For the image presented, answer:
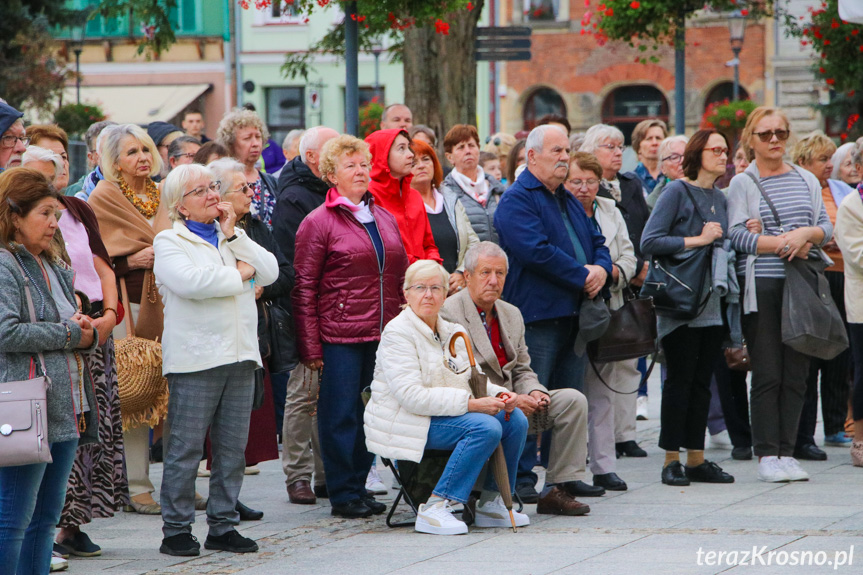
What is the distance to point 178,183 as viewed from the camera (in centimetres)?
599

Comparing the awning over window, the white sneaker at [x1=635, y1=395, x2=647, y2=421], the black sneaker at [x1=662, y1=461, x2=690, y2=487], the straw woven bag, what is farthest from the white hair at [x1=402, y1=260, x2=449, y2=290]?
the awning over window

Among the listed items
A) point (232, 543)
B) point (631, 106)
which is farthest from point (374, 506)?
point (631, 106)

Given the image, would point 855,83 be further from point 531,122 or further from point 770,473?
point 531,122

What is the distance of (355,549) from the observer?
19.7 feet

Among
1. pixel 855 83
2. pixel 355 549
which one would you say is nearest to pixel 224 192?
pixel 355 549

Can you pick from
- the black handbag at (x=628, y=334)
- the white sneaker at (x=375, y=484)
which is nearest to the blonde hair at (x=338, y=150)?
the black handbag at (x=628, y=334)

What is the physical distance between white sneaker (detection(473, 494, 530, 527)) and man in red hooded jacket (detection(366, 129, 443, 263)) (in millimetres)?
1535

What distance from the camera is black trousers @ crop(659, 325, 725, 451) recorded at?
766cm

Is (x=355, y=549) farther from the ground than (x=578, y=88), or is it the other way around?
(x=578, y=88)

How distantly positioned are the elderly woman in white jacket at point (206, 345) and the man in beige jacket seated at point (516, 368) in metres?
1.14

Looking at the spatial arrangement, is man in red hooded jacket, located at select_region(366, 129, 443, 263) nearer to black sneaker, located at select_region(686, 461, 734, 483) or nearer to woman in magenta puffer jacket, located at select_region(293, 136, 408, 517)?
woman in magenta puffer jacket, located at select_region(293, 136, 408, 517)

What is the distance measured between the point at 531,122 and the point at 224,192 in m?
28.9

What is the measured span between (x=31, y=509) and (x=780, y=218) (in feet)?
15.7

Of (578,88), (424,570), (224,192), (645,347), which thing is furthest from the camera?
(578,88)
